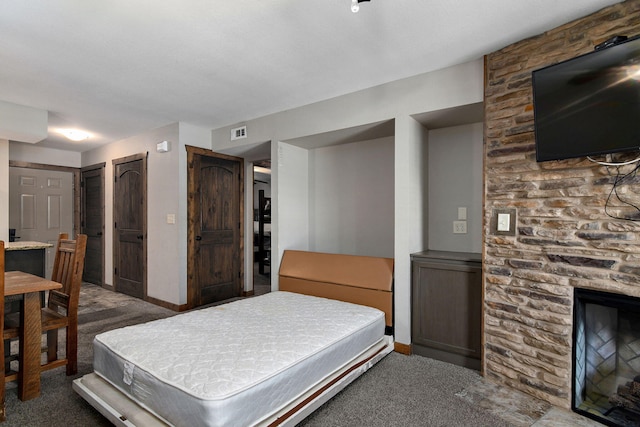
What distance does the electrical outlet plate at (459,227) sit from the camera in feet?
10.3

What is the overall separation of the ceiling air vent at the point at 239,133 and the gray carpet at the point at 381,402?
109 inches

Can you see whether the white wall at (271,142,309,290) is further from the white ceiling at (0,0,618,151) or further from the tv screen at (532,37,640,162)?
the tv screen at (532,37,640,162)

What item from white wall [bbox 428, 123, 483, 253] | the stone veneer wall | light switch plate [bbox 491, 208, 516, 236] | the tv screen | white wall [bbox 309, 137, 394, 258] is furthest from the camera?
white wall [bbox 309, 137, 394, 258]

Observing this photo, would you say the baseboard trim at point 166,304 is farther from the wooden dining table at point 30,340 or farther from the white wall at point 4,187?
the white wall at point 4,187

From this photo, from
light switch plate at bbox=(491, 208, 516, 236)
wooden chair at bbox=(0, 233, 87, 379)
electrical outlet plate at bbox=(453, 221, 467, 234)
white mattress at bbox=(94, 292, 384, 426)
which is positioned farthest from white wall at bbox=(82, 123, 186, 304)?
light switch plate at bbox=(491, 208, 516, 236)

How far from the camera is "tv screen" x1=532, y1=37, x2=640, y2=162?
5.55 feet

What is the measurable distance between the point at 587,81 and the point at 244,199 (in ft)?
13.7

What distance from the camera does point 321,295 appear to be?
11.2ft

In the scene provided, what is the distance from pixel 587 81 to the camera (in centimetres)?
184

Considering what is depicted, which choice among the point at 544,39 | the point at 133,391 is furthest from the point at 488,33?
the point at 133,391

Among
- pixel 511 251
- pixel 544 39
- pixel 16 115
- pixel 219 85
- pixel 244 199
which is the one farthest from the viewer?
pixel 244 199

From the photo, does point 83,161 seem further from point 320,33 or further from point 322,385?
point 322,385

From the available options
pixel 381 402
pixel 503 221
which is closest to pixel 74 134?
pixel 381 402

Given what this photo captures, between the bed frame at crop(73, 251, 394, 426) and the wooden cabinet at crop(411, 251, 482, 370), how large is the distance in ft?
0.84
